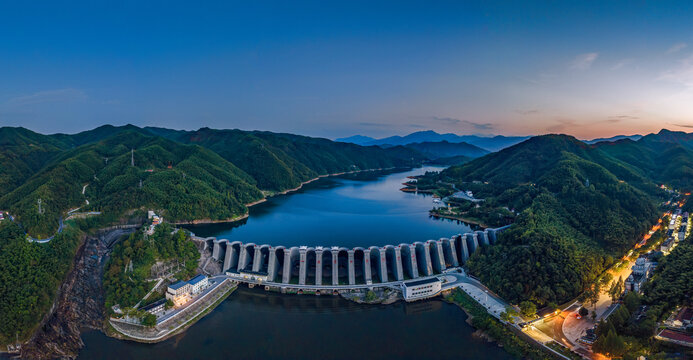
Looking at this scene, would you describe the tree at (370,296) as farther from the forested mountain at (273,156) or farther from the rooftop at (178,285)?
the forested mountain at (273,156)

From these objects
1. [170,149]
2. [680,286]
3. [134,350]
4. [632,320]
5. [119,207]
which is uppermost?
[170,149]

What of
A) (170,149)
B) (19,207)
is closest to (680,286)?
(19,207)

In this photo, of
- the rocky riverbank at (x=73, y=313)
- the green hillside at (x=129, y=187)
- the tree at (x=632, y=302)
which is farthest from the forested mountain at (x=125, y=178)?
the tree at (x=632, y=302)

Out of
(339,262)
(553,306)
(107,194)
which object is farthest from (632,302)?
(107,194)

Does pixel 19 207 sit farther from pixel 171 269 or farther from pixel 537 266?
pixel 537 266

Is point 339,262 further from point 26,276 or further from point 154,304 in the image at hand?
point 26,276

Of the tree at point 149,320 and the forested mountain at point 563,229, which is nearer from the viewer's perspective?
the tree at point 149,320

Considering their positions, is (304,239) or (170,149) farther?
A: (170,149)
